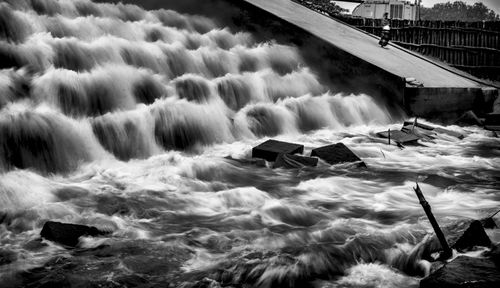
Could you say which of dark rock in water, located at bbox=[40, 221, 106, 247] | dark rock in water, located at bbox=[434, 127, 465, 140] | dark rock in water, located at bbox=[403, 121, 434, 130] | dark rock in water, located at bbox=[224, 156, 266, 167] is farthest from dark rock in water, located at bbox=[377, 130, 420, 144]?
dark rock in water, located at bbox=[40, 221, 106, 247]

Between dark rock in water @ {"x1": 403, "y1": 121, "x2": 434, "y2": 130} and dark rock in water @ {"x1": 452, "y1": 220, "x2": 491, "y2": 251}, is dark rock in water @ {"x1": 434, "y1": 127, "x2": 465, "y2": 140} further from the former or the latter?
dark rock in water @ {"x1": 452, "y1": 220, "x2": 491, "y2": 251}

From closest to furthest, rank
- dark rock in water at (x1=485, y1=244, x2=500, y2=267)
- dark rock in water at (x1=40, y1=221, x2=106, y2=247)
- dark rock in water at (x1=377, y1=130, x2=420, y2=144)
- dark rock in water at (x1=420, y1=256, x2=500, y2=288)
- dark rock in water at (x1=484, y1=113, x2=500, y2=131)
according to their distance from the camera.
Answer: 1. dark rock in water at (x1=420, y1=256, x2=500, y2=288)
2. dark rock in water at (x1=485, y1=244, x2=500, y2=267)
3. dark rock in water at (x1=40, y1=221, x2=106, y2=247)
4. dark rock in water at (x1=377, y1=130, x2=420, y2=144)
5. dark rock in water at (x1=484, y1=113, x2=500, y2=131)

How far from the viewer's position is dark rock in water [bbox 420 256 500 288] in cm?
341

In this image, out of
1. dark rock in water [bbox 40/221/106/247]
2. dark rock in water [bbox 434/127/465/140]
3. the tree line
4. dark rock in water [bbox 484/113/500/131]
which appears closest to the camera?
dark rock in water [bbox 40/221/106/247]

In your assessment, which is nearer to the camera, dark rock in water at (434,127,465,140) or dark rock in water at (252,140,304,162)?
dark rock in water at (252,140,304,162)

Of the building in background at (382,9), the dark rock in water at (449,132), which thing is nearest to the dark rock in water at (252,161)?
the dark rock in water at (449,132)

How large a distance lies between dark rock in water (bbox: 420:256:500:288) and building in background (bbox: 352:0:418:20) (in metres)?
37.3

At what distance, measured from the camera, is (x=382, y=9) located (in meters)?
40.8

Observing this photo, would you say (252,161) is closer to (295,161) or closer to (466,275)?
(295,161)

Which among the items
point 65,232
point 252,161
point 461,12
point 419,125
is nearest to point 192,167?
point 252,161

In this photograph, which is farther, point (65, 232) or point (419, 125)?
point (419, 125)

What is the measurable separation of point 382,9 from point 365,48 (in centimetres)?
3028

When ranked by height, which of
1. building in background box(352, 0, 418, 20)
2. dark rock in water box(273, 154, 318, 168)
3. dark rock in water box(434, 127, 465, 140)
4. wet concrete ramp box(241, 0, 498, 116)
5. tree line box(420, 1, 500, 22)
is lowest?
dark rock in water box(434, 127, 465, 140)

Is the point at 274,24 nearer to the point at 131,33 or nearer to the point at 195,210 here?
the point at 131,33
